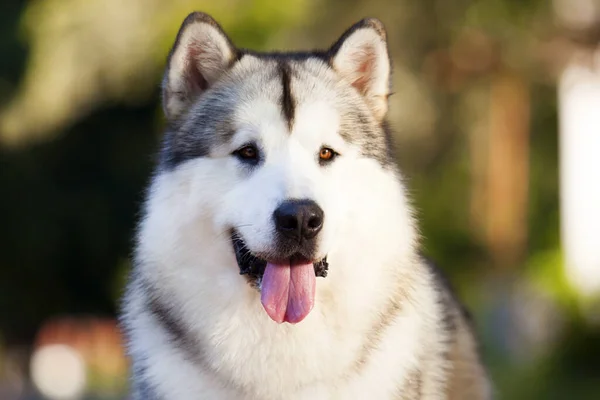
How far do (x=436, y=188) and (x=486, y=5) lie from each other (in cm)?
457

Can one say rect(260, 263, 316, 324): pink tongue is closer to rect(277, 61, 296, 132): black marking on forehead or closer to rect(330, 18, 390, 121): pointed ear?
rect(277, 61, 296, 132): black marking on forehead

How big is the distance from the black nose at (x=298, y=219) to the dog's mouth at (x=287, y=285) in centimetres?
16

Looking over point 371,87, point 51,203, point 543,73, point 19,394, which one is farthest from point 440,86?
point 371,87

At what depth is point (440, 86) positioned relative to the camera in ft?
54.7

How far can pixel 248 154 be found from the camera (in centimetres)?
448

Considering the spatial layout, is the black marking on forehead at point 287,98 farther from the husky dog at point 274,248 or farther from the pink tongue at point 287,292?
the pink tongue at point 287,292

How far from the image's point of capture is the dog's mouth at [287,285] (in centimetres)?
433

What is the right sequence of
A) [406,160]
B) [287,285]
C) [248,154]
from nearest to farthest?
[287,285] < [248,154] < [406,160]

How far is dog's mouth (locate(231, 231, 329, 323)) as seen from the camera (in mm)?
4332

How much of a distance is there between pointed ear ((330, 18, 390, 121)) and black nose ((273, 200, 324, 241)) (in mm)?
937

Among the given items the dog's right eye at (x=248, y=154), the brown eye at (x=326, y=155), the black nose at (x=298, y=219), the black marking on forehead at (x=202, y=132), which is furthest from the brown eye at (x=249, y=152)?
the black nose at (x=298, y=219)

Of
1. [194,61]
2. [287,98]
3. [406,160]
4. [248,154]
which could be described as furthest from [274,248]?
[406,160]

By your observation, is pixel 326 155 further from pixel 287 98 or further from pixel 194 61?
pixel 194 61

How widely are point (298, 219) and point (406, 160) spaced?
13.3 m
